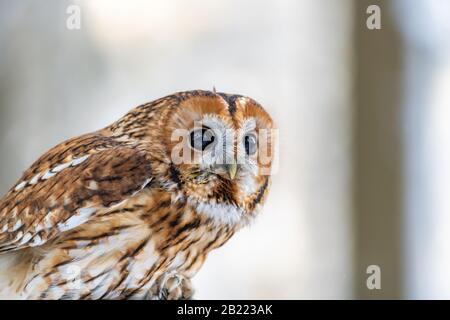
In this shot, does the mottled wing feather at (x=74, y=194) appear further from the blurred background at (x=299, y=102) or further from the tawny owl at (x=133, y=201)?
the blurred background at (x=299, y=102)

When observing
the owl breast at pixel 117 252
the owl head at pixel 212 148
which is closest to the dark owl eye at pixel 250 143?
the owl head at pixel 212 148

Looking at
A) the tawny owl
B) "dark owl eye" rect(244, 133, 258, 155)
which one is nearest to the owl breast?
the tawny owl

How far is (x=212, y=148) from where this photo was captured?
A: 2.69 feet

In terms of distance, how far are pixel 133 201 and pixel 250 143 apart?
0.19 metres

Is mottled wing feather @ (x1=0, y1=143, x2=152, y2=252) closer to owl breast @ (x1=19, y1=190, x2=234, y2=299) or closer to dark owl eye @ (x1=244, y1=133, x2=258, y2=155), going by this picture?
owl breast @ (x1=19, y1=190, x2=234, y2=299)

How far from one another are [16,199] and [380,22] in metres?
0.76

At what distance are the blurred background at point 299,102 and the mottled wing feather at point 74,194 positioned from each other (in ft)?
0.36

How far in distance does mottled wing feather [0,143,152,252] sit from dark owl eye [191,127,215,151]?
0.24 feet

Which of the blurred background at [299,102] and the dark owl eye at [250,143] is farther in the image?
the blurred background at [299,102]

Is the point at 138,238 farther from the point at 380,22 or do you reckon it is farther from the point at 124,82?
the point at 380,22

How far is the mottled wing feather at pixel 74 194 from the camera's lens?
2.62 feet

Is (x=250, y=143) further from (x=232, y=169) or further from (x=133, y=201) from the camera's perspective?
(x=133, y=201)

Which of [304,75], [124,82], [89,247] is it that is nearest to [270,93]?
[304,75]

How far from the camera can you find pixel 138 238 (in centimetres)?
82
